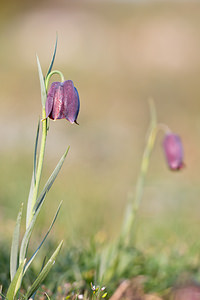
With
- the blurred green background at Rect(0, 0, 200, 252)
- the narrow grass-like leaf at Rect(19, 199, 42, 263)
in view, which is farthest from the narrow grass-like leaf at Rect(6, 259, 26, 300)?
the blurred green background at Rect(0, 0, 200, 252)

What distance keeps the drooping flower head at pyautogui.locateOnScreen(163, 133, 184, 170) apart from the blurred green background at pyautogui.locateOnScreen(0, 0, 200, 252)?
1.22 ft

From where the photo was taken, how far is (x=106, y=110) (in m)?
6.28

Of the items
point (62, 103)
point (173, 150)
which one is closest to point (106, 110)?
point (173, 150)

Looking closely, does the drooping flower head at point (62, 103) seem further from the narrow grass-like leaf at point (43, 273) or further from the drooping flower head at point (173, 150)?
the drooping flower head at point (173, 150)

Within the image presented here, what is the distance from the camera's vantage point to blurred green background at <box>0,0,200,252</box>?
9.80 feet

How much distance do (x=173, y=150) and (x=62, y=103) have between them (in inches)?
28.4

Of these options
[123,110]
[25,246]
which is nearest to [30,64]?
[123,110]

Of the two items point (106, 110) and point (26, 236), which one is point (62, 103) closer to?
point (26, 236)

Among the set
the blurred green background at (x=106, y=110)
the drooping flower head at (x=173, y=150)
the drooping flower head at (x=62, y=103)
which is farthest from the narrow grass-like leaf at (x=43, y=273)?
the drooping flower head at (x=173, y=150)

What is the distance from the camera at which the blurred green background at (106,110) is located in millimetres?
2988

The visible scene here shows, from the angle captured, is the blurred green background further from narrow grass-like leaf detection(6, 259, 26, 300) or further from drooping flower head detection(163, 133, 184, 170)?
narrow grass-like leaf detection(6, 259, 26, 300)

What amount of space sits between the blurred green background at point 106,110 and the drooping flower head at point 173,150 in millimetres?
371

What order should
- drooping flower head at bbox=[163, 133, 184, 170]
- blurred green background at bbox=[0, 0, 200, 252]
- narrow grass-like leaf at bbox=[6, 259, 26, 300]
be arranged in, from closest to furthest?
narrow grass-like leaf at bbox=[6, 259, 26, 300]
drooping flower head at bbox=[163, 133, 184, 170]
blurred green background at bbox=[0, 0, 200, 252]

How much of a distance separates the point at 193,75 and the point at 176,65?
0.50 metres
